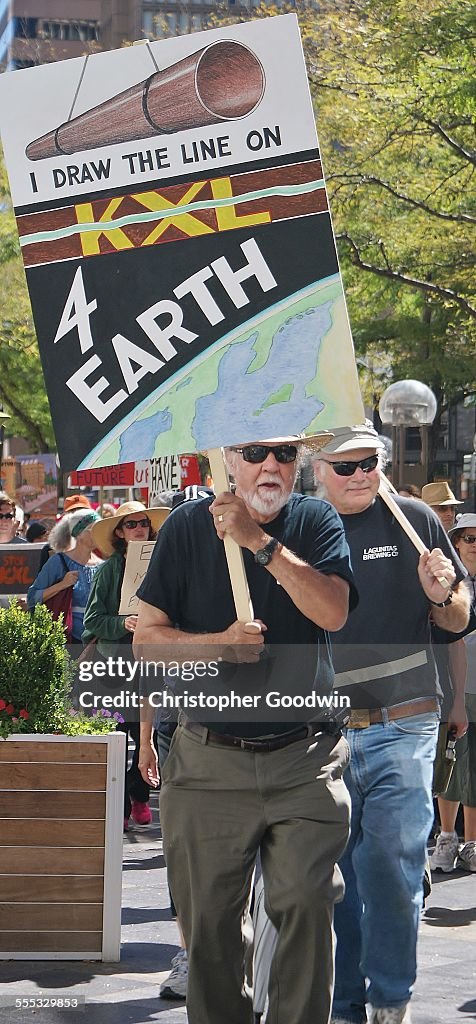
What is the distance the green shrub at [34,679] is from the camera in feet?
21.0

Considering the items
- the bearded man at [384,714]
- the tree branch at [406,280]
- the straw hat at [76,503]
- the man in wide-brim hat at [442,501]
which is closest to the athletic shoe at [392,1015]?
the bearded man at [384,714]

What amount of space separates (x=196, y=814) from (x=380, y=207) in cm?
1691

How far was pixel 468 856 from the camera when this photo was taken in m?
8.84

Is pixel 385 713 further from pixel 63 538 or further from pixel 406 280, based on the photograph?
pixel 406 280

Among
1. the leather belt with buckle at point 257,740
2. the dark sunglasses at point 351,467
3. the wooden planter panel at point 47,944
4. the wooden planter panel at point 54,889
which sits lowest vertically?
the wooden planter panel at point 47,944

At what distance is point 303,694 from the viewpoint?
438 cm

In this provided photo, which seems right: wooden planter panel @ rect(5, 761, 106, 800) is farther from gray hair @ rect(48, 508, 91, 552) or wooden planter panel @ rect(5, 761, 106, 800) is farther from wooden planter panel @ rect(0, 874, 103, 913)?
gray hair @ rect(48, 508, 91, 552)

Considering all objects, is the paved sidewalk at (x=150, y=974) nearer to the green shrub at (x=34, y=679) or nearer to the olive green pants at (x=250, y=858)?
the olive green pants at (x=250, y=858)

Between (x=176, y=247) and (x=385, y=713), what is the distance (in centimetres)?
164

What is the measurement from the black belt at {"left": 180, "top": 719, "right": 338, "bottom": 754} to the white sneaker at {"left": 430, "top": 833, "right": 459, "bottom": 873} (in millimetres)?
4701

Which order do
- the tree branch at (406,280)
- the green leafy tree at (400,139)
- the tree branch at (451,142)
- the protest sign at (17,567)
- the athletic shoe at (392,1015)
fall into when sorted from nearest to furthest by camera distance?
the athletic shoe at (392,1015)
the protest sign at (17,567)
the green leafy tree at (400,139)
the tree branch at (451,142)
the tree branch at (406,280)

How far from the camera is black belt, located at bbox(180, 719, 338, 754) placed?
4.35 metres

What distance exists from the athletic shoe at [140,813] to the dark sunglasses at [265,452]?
5.98 meters

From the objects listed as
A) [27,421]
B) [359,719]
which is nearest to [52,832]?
[359,719]
